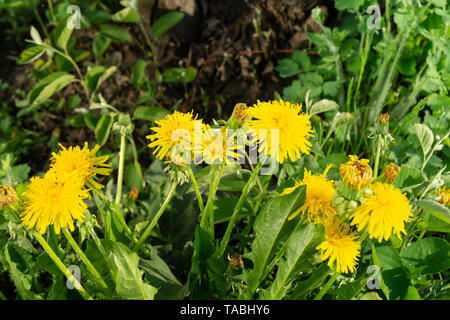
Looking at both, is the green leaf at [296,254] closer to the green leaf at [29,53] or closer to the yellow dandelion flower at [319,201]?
the yellow dandelion flower at [319,201]

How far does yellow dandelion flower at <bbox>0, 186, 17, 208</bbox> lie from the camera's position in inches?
35.0

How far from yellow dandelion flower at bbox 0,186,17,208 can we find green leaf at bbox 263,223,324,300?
2.15 feet

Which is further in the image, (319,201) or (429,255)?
(429,255)

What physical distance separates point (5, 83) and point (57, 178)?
186 cm

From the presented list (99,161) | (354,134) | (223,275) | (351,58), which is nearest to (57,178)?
(99,161)

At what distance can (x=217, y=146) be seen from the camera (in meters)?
0.94

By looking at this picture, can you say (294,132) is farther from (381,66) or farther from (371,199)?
(381,66)

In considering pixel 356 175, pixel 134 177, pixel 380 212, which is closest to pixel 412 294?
pixel 380 212

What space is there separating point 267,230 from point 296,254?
12 cm

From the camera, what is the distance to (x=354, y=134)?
1.83 metres

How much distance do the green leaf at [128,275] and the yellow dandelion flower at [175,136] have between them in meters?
0.25

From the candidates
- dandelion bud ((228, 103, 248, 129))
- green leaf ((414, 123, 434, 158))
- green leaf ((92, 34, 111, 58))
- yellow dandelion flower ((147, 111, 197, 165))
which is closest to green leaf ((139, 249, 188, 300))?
yellow dandelion flower ((147, 111, 197, 165))

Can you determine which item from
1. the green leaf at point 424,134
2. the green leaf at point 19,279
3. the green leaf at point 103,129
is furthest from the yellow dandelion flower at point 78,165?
the green leaf at point 424,134

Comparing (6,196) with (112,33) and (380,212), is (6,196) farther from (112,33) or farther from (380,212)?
(112,33)
